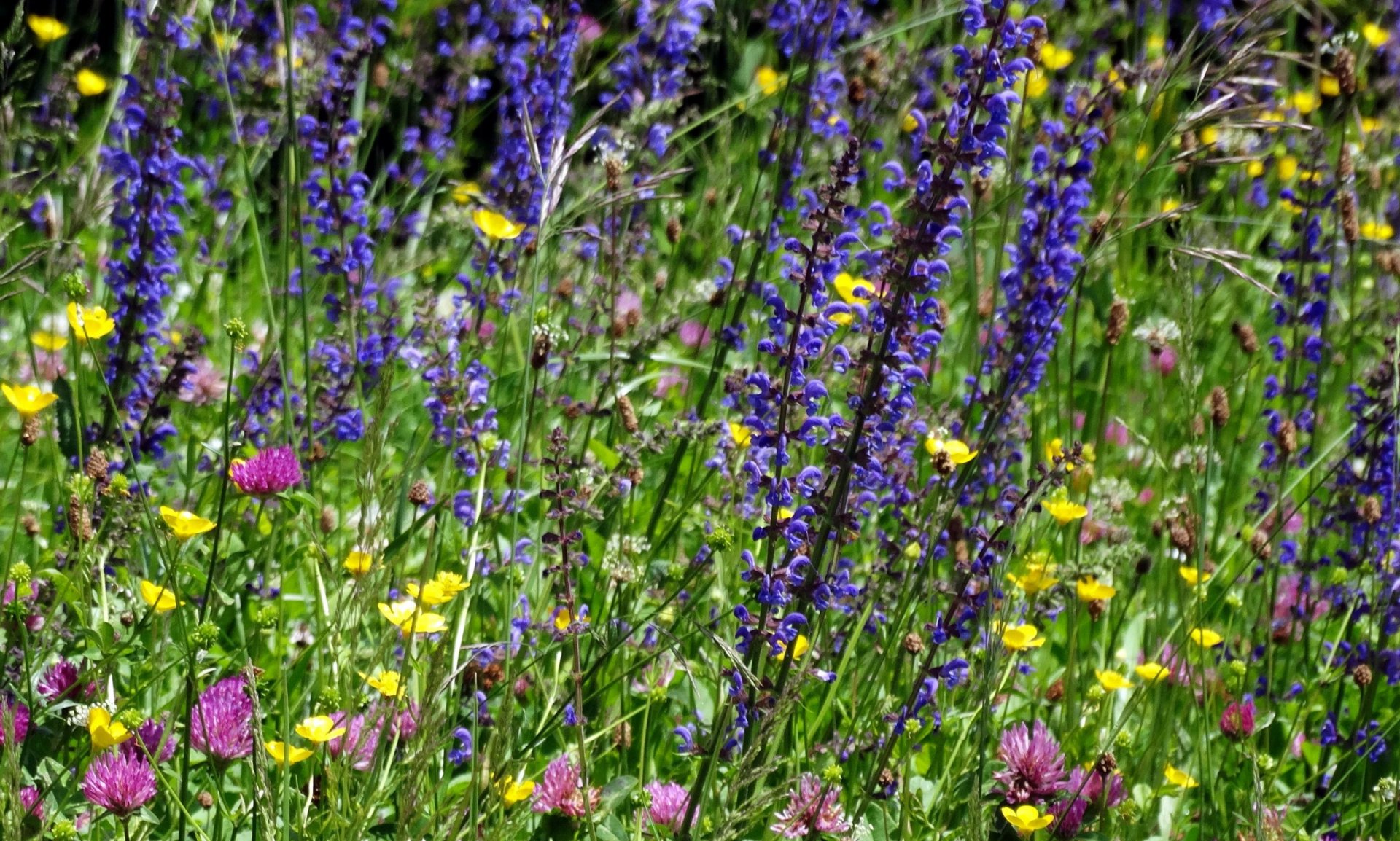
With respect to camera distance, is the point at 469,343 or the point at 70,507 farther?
the point at 469,343

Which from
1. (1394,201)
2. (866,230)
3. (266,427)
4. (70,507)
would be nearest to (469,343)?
(266,427)

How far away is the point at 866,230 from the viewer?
15.1 ft

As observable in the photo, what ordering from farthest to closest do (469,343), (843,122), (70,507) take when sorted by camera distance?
1. (843,122)
2. (469,343)
3. (70,507)

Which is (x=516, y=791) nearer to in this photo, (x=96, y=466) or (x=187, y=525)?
(x=187, y=525)

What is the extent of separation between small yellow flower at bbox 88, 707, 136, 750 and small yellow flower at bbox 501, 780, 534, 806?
421 mm

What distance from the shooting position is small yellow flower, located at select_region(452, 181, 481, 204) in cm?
243

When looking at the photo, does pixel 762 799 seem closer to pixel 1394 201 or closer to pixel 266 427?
pixel 266 427

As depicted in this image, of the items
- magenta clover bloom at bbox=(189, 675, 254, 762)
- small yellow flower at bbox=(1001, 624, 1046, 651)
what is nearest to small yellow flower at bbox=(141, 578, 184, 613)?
magenta clover bloom at bbox=(189, 675, 254, 762)

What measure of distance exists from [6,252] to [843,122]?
6.37ft

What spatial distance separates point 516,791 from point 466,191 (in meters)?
1.05

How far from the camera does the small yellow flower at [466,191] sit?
95.8 inches

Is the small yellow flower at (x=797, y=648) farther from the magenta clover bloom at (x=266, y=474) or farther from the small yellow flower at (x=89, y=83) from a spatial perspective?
the small yellow flower at (x=89, y=83)

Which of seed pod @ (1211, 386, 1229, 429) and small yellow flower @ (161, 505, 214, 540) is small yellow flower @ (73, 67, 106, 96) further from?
seed pod @ (1211, 386, 1229, 429)

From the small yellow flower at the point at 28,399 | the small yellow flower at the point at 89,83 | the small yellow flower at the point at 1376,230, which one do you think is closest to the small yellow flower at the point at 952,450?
the small yellow flower at the point at 28,399
